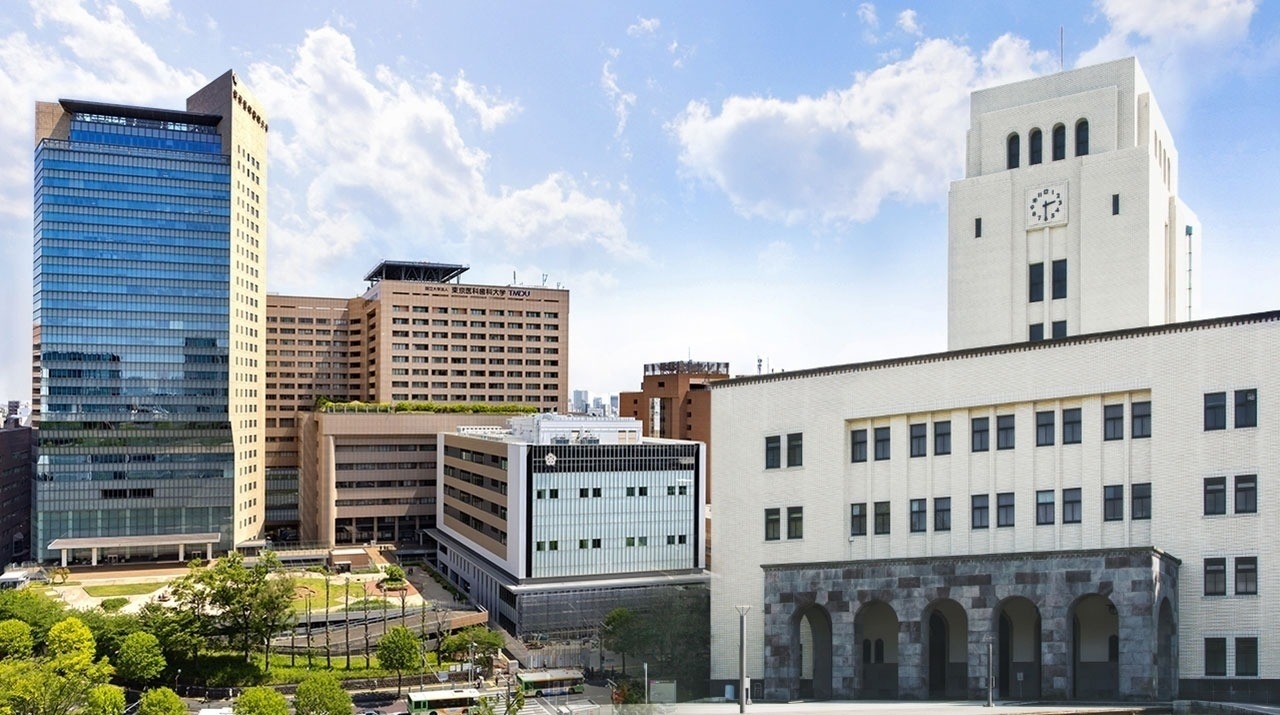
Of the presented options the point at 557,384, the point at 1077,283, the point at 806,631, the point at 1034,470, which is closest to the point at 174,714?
the point at 806,631

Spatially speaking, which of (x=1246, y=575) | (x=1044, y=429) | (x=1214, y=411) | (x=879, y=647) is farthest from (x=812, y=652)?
(x=1214, y=411)

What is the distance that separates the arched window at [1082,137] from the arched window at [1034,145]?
1.41m

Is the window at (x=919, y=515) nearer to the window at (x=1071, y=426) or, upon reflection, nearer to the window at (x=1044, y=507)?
the window at (x=1044, y=507)

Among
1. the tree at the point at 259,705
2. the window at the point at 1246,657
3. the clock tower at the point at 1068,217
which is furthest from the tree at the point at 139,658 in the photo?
the window at the point at 1246,657

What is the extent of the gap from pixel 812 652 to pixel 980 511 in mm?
7578

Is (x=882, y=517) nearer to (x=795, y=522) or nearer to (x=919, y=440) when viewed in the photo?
(x=919, y=440)

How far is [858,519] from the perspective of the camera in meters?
34.4

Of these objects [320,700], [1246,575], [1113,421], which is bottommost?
[320,700]

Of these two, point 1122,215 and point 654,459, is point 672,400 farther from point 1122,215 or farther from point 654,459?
point 1122,215

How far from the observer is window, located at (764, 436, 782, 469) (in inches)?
1435

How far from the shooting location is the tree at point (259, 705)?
126ft

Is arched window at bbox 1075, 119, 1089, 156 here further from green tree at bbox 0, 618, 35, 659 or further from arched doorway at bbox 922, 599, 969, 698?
green tree at bbox 0, 618, 35, 659

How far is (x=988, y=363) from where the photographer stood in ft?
104

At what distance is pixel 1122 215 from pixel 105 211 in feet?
243
